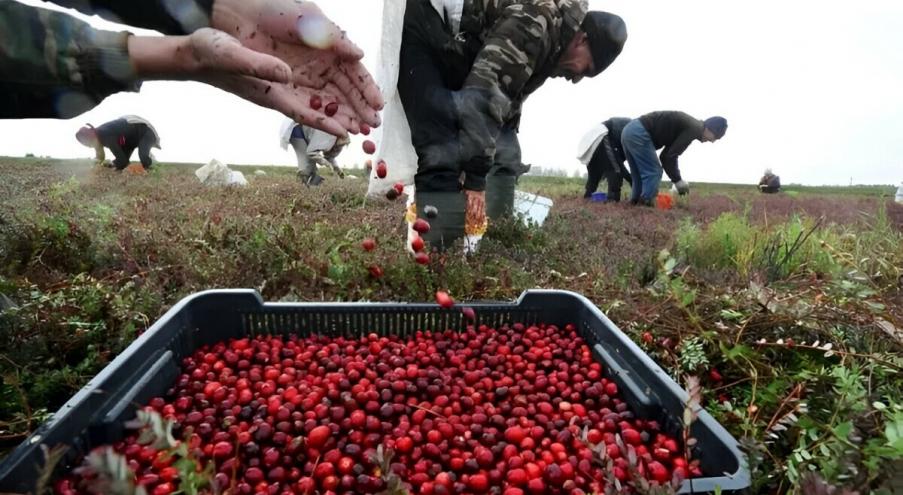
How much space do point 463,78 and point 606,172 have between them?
22.9ft

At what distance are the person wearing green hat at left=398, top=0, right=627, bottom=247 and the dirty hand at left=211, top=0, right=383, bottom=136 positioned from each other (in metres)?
1.07

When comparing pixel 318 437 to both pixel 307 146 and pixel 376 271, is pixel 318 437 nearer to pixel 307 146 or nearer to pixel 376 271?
pixel 376 271

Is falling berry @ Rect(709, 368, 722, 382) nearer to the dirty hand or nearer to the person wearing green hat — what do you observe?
the dirty hand

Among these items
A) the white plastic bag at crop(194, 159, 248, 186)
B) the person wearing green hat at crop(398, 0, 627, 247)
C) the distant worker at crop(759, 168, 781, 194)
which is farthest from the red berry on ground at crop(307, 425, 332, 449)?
the distant worker at crop(759, 168, 781, 194)

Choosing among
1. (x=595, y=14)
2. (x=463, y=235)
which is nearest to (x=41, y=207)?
(x=463, y=235)

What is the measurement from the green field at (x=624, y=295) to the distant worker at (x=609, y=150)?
4847mm

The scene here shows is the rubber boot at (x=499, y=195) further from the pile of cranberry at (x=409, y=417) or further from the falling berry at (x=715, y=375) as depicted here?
the falling berry at (x=715, y=375)

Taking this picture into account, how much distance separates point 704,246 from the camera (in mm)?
4281

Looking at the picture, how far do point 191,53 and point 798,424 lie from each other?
2064 millimetres

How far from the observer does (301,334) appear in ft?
7.37

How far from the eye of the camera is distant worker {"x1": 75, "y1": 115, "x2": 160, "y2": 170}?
34.8ft

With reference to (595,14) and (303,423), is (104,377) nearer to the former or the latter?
(303,423)

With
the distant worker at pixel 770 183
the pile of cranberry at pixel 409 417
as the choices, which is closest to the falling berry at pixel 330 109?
the pile of cranberry at pixel 409 417

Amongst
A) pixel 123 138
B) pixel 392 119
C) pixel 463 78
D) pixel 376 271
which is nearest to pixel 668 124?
pixel 463 78
